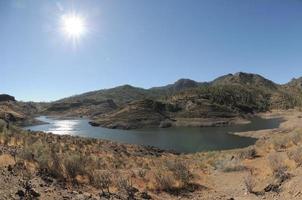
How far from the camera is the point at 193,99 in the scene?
575 ft

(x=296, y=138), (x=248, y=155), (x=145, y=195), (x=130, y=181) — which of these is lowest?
(x=145, y=195)

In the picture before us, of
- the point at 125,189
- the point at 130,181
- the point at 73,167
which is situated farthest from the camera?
the point at 130,181

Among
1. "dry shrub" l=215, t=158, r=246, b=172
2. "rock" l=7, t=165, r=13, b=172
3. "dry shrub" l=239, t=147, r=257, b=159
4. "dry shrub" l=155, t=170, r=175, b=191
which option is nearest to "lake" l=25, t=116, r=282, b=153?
"dry shrub" l=239, t=147, r=257, b=159

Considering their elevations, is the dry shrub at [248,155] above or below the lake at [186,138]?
above

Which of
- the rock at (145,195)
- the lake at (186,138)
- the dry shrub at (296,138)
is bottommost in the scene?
the lake at (186,138)

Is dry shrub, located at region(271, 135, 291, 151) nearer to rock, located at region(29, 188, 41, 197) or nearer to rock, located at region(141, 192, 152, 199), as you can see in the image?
rock, located at region(141, 192, 152, 199)

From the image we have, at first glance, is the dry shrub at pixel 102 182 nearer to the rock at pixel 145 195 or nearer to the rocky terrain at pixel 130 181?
the rocky terrain at pixel 130 181

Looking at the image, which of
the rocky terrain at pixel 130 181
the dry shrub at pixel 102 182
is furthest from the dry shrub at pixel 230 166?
the dry shrub at pixel 102 182

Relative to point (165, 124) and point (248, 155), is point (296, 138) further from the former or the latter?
point (165, 124)

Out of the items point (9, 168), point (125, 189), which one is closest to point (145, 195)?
point (125, 189)

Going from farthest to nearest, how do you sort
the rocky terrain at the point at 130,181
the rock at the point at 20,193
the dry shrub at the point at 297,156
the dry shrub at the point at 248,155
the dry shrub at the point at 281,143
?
the dry shrub at the point at 281,143 < the dry shrub at the point at 248,155 < the dry shrub at the point at 297,156 < the rocky terrain at the point at 130,181 < the rock at the point at 20,193

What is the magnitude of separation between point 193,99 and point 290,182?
162645 mm

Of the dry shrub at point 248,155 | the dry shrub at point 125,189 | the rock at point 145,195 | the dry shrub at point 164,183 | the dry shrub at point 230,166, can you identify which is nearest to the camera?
the dry shrub at point 125,189

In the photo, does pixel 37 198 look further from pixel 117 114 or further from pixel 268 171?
pixel 117 114
